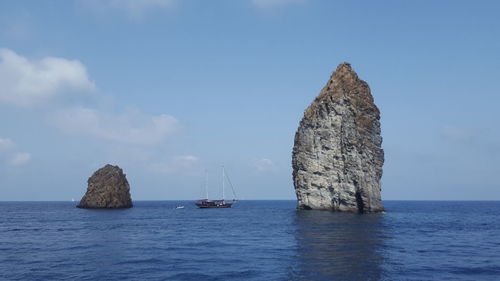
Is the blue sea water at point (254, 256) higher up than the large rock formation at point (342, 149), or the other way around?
the large rock formation at point (342, 149)

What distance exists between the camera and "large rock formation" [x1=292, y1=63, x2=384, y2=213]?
93.6 m

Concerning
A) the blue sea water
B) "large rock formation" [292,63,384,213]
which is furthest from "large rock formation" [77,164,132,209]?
the blue sea water

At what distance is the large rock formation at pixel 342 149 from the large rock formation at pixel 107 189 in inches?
2971

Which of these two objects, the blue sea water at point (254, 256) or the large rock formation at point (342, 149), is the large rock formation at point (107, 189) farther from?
the blue sea water at point (254, 256)

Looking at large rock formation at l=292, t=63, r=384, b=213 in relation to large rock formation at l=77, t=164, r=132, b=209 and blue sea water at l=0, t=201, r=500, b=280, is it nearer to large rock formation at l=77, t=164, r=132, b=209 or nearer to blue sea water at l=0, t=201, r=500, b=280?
blue sea water at l=0, t=201, r=500, b=280

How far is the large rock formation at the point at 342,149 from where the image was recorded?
9356 cm

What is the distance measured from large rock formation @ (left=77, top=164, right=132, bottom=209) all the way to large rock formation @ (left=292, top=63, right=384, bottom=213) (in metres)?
75.5

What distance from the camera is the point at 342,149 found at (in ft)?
315

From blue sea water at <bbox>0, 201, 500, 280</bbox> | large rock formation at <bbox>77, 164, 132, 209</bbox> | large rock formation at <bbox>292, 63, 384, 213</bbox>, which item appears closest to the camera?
blue sea water at <bbox>0, 201, 500, 280</bbox>

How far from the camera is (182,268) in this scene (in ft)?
112

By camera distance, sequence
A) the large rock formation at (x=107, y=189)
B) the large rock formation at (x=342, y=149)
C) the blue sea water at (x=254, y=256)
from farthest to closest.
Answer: the large rock formation at (x=107, y=189) < the large rock formation at (x=342, y=149) < the blue sea water at (x=254, y=256)

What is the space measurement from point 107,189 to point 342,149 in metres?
90.6

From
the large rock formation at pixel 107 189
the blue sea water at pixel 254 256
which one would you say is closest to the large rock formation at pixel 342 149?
the blue sea water at pixel 254 256

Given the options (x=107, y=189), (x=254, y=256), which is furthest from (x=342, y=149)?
(x=107, y=189)
